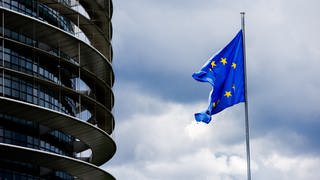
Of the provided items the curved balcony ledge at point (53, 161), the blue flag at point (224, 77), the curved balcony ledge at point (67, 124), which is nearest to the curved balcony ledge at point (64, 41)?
the curved balcony ledge at point (67, 124)

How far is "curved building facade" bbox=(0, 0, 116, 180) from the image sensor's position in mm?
73312

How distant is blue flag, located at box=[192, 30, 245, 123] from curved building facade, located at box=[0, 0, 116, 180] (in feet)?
87.0

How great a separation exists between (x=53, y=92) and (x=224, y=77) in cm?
3282

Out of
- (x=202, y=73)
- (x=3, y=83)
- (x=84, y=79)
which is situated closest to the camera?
(x=202, y=73)

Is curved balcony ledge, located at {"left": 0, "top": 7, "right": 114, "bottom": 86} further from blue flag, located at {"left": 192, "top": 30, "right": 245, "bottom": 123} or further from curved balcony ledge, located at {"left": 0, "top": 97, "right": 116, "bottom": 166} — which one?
blue flag, located at {"left": 192, "top": 30, "right": 245, "bottom": 123}

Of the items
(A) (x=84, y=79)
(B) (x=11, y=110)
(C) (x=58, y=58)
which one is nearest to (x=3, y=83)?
(B) (x=11, y=110)

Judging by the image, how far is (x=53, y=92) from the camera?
7775 centimetres

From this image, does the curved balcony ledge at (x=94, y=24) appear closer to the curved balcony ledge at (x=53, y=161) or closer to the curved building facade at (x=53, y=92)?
the curved building facade at (x=53, y=92)

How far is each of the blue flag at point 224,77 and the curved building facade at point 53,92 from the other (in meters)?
26.5

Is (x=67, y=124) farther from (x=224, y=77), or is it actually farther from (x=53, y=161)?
(x=224, y=77)

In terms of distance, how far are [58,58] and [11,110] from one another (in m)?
7.37

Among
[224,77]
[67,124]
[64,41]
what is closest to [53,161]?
[67,124]

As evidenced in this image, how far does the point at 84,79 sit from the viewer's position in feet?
272

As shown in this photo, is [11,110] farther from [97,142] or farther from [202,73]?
[202,73]
